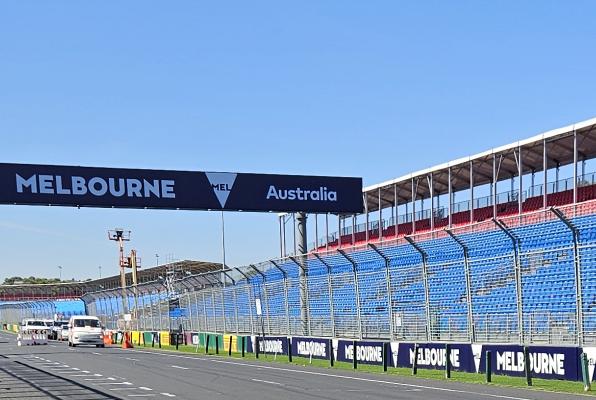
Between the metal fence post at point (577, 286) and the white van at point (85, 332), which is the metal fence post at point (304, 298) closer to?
the metal fence post at point (577, 286)

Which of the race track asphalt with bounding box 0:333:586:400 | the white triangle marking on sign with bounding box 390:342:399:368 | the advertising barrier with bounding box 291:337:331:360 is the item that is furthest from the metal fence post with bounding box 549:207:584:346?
the advertising barrier with bounding box 291:337:331:360

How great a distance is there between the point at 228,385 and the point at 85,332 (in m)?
35.2

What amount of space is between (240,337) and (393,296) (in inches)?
549

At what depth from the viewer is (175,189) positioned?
37.6m

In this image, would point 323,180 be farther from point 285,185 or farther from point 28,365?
point 28,365

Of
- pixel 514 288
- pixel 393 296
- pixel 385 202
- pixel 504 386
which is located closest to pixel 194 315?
pixel 385 202

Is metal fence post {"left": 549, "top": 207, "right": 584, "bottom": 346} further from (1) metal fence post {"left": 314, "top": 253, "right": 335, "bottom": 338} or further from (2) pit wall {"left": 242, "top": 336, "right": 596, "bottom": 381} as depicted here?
(1) metal fence post {"left": 314, "top": 253, "right": 335, "bottom": 338}

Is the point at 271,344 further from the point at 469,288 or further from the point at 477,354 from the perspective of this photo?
the point at 477,354

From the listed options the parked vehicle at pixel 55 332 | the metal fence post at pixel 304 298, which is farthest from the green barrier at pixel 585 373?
the parked vehicle at pixel 55 332

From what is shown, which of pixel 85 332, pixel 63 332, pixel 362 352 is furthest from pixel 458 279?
pixel 63 332

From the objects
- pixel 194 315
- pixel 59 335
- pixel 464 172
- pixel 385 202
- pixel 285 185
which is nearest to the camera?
pixel 285 185

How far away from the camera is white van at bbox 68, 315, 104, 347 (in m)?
53.9

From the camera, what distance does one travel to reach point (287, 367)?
2956cm

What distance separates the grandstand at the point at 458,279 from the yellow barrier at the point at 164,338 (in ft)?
11.3
